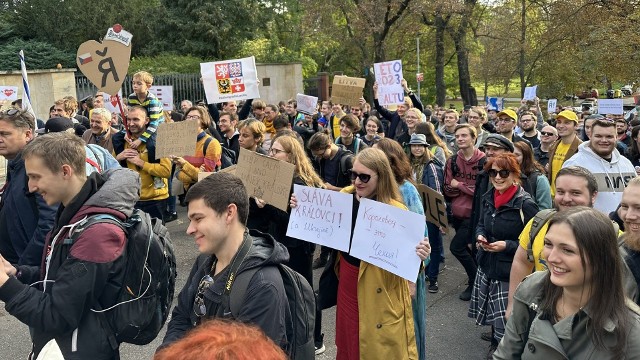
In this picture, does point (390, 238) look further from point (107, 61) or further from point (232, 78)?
point (232, 78)

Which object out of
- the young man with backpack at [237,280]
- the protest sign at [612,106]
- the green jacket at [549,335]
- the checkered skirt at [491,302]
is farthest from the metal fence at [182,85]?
the green jacket at [549,335]

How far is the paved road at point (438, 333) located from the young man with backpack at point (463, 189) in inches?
11.1

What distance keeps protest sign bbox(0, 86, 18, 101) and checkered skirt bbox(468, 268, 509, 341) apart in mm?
12313

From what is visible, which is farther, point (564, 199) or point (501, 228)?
point (501, 228)

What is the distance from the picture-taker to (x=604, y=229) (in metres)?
2.34

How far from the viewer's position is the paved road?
4.98 metres

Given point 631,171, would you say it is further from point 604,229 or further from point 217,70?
point 217,70

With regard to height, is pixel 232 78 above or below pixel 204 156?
above

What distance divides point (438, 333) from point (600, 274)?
10.7 feet

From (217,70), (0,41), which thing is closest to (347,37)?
(0,41)

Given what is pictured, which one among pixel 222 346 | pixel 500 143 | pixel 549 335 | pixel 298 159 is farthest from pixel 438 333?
pixel 222 346

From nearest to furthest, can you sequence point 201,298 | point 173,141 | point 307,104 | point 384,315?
point 201,298, point 384,315, point 173,141, point 307,104

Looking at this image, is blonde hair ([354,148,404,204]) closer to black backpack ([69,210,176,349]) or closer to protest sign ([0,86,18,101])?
black backpack ([69,210,176,349])

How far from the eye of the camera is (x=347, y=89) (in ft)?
35.1
